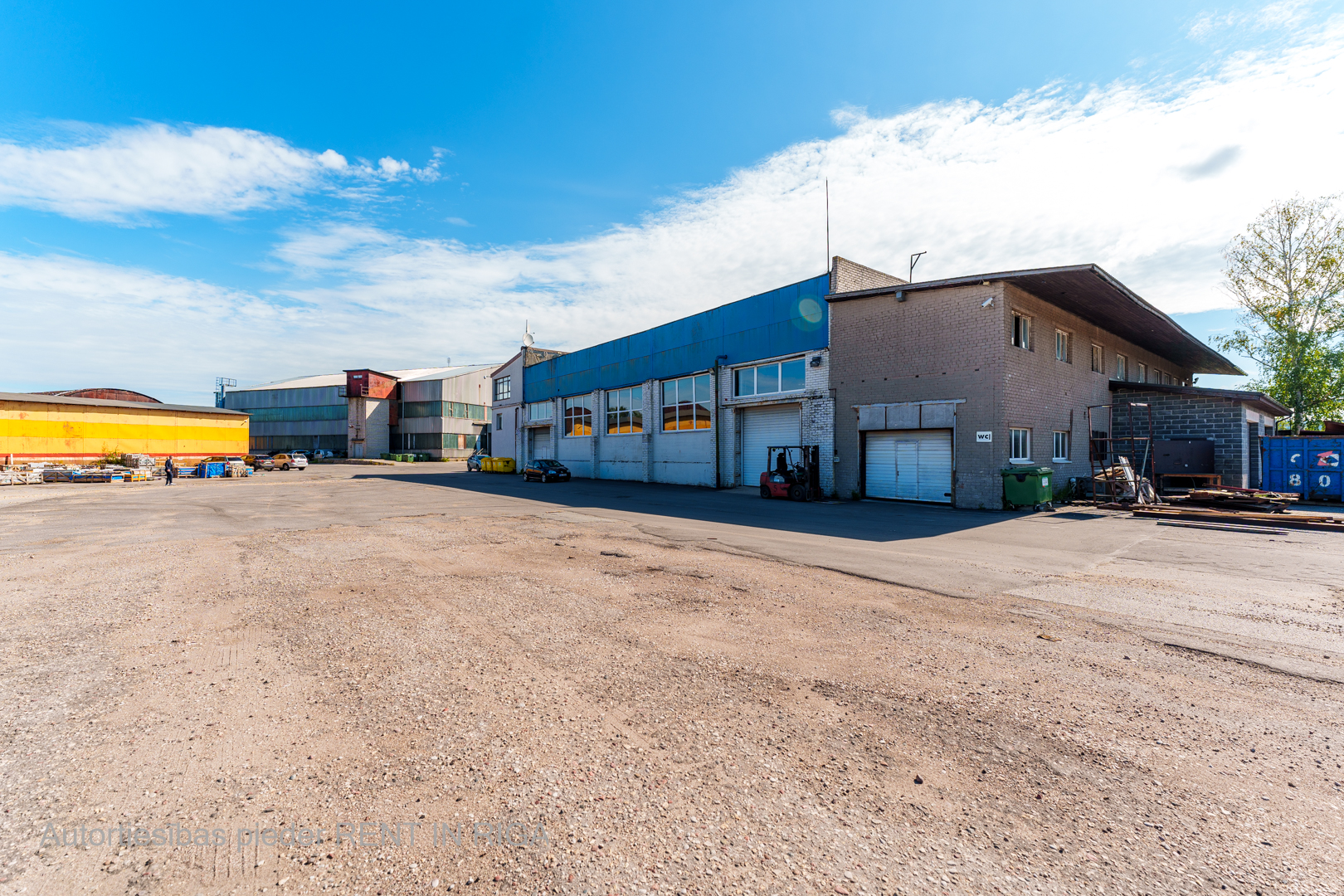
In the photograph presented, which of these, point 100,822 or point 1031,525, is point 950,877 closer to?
point 100,822

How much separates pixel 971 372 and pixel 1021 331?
9.04ft

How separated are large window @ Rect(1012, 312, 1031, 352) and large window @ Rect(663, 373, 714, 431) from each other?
12711 millimetres

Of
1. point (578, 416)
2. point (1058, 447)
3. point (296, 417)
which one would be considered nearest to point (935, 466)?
point (1058, 447)

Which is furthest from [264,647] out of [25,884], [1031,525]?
[1031,525]

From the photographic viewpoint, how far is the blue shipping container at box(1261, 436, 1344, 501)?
787 inches

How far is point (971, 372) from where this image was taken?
58.8 feet

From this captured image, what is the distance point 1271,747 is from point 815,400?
18.9m

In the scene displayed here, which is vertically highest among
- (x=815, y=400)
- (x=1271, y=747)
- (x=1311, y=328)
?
(x=1311, y=328)

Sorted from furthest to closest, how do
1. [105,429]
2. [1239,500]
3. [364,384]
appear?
[364,384] → [105,429] → [1239,500]

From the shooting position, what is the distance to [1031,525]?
14078 mm

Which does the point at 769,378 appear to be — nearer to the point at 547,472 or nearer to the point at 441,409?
the point at 547,472

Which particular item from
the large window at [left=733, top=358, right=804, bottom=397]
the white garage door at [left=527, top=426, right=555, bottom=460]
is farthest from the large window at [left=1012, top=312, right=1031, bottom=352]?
the white garage door at [left=527, top=426, right=555, bottom=460]

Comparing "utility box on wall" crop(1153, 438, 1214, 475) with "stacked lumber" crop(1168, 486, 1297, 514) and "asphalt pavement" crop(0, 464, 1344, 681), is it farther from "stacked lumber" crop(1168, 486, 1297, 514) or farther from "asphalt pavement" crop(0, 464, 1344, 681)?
"asphalt pavement" crop(0, 464, 1344, 681)

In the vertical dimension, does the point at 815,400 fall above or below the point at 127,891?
above
